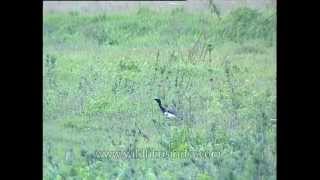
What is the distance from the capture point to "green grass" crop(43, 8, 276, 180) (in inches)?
232

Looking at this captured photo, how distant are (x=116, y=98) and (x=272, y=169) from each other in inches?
31.2

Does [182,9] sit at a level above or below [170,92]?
above

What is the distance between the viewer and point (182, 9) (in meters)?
5.89

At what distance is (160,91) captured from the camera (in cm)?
593

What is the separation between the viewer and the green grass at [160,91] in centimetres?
589
